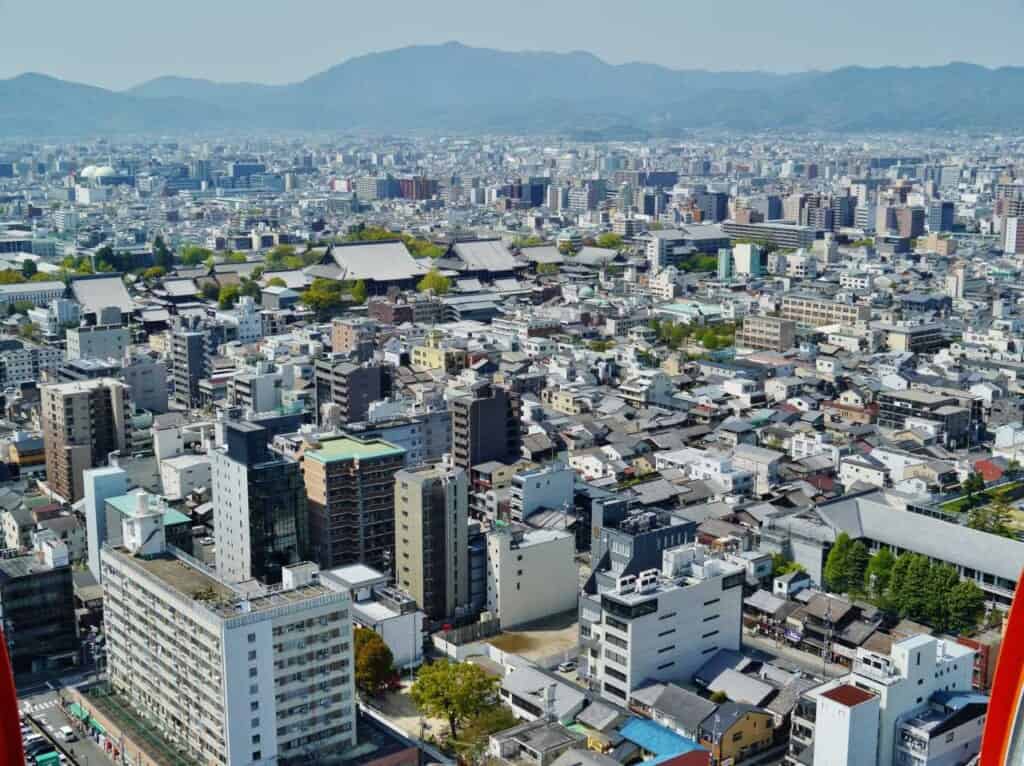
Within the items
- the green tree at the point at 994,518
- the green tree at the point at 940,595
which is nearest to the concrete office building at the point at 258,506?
the green tree at the point at 940,595

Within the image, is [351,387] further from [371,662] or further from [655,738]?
[655,738]

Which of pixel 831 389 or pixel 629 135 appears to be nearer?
pixel 831 389

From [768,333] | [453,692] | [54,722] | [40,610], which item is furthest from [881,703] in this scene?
[768,333]

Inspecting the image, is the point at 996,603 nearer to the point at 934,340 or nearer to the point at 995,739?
the point at 995,739

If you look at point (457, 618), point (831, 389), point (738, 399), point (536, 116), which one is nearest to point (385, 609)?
point (457, 618)

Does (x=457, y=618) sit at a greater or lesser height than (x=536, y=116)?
lesser
